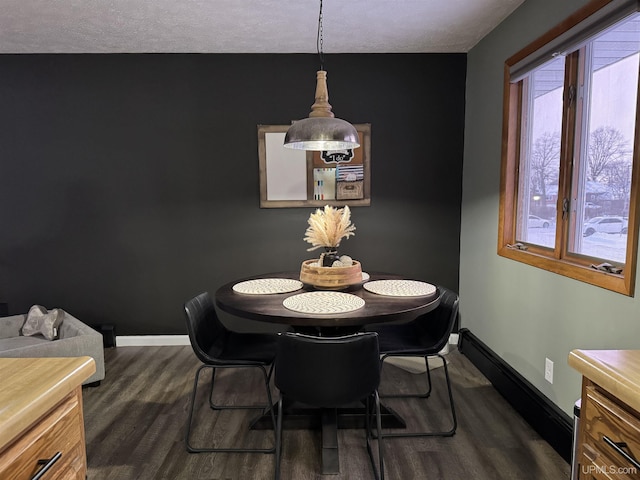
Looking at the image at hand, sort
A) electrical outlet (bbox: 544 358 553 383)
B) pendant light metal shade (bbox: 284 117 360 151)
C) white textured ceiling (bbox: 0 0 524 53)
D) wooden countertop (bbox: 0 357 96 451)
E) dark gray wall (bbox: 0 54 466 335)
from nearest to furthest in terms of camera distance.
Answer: wooden countertop (bbox: 0 357 96 451), pendant light metal shade (bbox: 284 117 360 151), electrical outlet (bbox: 544 358 553 383), white textured ceiling (bbox: 0 0 524 53), dark gray wall (bbox: 0 54 466 335)

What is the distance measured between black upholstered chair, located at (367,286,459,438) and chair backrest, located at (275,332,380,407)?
38 cm

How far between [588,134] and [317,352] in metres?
1.70

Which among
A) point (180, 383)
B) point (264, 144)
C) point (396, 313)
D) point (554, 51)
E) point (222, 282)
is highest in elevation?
point (554, 51)

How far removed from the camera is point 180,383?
2.89 meters

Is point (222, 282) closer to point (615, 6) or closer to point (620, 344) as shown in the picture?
point (620, 344)

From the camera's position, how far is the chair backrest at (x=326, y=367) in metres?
1.62

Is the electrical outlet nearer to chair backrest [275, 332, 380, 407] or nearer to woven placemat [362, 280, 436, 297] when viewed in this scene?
woven placemat [362, 280, 436, 297]

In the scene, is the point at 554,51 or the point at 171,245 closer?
the point at 554,51

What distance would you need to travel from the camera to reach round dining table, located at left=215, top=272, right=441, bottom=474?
5.77 ft

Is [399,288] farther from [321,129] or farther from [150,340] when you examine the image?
[150,340]

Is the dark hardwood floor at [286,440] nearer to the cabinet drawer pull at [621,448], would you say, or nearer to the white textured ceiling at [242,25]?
the cabinet drawer pull at [621,448]

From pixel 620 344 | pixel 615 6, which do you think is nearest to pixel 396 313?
pixel 620 344

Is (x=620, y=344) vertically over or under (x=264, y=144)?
under

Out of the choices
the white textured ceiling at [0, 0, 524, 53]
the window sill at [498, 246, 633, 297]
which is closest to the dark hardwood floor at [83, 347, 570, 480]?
the window sill at [498, 246, 633, 297]
